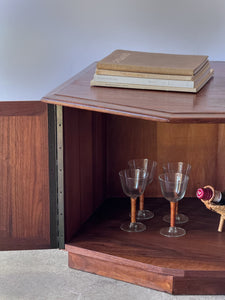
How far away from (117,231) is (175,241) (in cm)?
16

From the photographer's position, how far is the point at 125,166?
1740mm

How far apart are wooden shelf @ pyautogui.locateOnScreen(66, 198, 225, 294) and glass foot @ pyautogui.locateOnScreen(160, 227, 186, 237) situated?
2cm

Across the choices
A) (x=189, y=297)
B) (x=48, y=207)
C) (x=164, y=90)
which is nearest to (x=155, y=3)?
(x=164, y=90)

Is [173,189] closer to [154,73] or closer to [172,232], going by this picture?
[172,232]

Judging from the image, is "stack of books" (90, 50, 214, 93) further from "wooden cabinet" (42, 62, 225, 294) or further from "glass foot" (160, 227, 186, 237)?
"glass foot" (160, 227, 186, 237)

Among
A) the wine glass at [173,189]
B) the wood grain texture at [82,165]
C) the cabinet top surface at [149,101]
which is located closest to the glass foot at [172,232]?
the wine glass at [173,189]

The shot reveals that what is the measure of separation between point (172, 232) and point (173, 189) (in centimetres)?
14

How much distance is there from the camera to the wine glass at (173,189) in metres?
1.41

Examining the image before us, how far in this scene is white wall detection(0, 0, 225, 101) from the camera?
197 centimetres

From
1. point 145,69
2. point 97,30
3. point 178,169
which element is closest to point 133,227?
point 178,169

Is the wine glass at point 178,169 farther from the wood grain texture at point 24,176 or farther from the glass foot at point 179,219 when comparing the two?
the wood grain texture at point 24,176

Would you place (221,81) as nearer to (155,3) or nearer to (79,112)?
(79,112)

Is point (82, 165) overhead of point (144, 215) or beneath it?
overhead

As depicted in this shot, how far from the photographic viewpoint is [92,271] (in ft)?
4.75
